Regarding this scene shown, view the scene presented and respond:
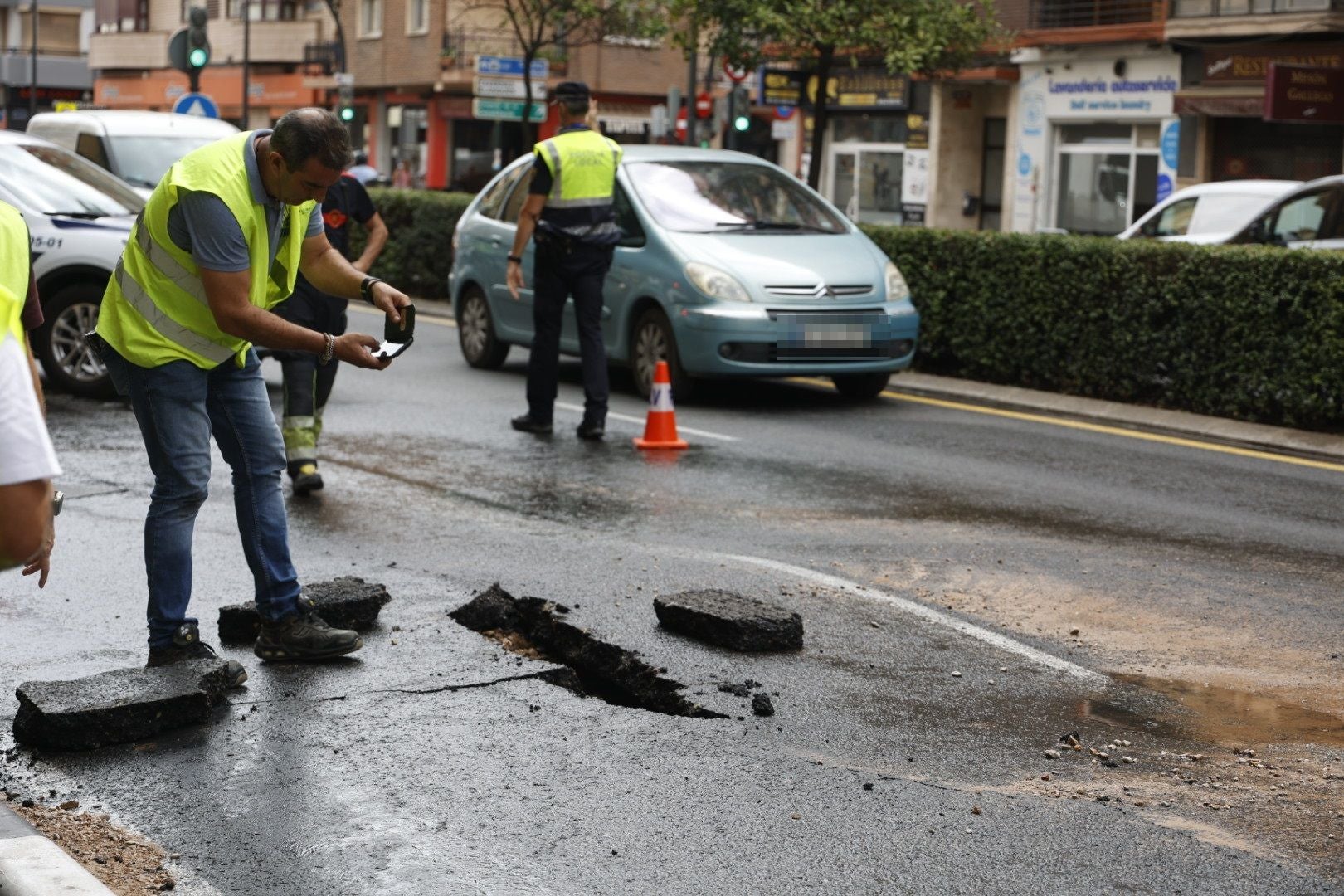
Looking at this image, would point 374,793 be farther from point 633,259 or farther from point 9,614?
point 633,259

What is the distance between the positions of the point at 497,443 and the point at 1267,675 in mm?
5643

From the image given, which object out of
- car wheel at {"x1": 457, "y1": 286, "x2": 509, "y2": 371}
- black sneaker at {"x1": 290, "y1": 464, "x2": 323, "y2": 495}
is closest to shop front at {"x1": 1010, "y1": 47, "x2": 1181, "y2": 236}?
car wheel at {"x1": 457, "y1": 286, "x2": 509, "y2": 371}

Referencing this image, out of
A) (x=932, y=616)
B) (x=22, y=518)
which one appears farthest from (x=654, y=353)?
(x=22, y=518)

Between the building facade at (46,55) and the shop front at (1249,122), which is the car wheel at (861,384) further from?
the building facade at (46,55)

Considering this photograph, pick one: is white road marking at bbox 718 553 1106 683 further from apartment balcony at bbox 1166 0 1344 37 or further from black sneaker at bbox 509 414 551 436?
apartment balcony at bbox 1166 0 1344 37

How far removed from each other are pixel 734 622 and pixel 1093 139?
31.1m

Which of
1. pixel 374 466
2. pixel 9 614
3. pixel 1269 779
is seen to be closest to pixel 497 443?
pixel 374 466

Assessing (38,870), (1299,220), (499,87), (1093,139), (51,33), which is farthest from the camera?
(51,33)

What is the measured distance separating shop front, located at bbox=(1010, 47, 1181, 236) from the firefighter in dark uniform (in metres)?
25.2

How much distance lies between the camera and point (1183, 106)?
32719mm

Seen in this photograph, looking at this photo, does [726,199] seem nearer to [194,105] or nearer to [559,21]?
[194,105]

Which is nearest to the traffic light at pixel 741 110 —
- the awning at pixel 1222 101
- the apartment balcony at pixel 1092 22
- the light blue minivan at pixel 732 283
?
the apartment balcony at pixel 1092 22

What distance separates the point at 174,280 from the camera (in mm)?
5598

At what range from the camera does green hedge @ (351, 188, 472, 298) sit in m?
21.5
